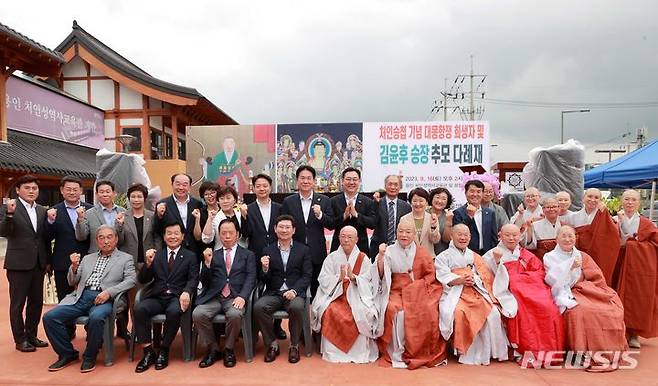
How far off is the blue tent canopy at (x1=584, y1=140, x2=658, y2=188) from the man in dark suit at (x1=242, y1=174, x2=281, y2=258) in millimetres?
7073

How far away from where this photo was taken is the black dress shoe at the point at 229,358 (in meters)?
3.85

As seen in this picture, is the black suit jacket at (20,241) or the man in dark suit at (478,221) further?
the man in dark suit at (478,221)

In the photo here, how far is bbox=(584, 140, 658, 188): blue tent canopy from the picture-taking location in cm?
802

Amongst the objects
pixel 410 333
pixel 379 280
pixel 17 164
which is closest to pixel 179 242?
pixel 379 280

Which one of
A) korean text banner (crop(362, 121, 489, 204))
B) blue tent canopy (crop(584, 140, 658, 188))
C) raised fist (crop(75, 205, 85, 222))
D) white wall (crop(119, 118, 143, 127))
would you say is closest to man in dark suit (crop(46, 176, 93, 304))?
raised fist (crop(75, 205, 85, 222))

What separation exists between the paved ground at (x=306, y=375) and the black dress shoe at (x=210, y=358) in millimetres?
57

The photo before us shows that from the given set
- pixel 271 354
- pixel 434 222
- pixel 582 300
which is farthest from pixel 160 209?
pixel 582 300

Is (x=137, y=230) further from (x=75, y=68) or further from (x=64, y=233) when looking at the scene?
(x=75, y=68)

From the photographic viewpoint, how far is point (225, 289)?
4082 millimetres

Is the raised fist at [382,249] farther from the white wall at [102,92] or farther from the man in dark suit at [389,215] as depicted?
the white wall at [102,92]

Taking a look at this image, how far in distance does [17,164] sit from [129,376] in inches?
261

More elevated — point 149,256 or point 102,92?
point 102,92

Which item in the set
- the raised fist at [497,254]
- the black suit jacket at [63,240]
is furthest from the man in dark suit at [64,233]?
the raised fist at [497,254]

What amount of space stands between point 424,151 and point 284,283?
6153 mm
